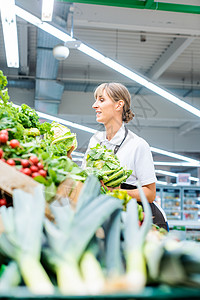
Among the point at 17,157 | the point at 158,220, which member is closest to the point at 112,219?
the point at 17,157

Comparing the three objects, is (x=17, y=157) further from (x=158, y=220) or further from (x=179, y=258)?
(x=158, y=220)

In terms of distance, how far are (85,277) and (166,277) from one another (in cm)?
18

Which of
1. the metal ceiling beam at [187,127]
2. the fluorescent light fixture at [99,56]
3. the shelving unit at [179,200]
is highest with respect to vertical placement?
the metal ceiling beam at [187,127]

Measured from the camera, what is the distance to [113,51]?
32.0 feet

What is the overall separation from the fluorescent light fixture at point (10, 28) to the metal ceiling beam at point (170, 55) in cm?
450

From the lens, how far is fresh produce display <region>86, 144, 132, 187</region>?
2.05m

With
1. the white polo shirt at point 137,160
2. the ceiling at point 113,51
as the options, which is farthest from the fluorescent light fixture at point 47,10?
the white polo shirt at point 137,160

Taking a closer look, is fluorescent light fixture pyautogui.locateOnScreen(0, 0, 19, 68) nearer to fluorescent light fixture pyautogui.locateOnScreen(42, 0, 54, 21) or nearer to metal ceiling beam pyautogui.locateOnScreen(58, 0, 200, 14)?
fluorescent light fixture pyautogui.locateOnScreen(42, 0, 54, 21)

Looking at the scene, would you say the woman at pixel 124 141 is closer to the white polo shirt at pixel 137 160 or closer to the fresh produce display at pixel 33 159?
the white polo shirt at pixel 137 160

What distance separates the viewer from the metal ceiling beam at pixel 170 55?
846cm

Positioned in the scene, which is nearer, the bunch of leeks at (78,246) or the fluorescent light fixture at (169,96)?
the bunch of leeks at (78,246)

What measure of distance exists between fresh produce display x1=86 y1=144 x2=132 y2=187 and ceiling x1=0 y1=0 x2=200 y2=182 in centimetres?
355

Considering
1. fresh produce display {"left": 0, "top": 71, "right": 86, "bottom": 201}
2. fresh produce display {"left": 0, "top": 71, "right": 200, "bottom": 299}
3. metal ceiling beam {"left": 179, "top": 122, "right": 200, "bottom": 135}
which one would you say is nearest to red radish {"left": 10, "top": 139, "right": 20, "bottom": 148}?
fresh produce display {"left": 0, "top": 71, "right": 86, "bottom": 201}

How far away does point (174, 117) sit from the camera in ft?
41.2
